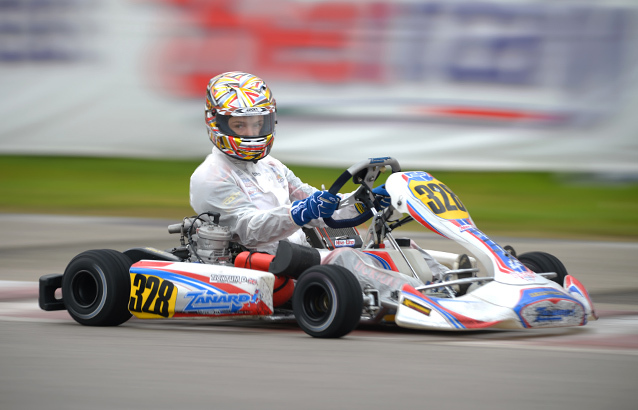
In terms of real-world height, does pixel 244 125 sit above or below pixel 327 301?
above

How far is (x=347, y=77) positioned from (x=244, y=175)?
21.3 feet

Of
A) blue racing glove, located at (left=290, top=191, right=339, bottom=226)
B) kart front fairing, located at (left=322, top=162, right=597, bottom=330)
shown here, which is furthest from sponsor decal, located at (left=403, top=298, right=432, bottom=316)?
blue racing glove, located at (left=290, top=191, right=339, bottom=226)

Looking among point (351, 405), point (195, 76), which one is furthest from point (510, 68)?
point (351, 405)

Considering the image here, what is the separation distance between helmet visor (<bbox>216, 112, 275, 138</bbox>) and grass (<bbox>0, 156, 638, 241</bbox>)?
14.7 feet

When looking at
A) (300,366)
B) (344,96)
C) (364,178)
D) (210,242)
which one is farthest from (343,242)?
(344,96)

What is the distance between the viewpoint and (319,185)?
1140cm

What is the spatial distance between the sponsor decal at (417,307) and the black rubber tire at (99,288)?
1.51 metres

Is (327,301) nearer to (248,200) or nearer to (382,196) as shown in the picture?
(382,196)

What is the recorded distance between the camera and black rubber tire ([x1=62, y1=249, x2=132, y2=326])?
529 centimetres

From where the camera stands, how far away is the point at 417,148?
11.7m

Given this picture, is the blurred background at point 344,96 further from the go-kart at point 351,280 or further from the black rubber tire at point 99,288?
the black rubber tire at point 99,288

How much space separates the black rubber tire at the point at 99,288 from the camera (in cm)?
529

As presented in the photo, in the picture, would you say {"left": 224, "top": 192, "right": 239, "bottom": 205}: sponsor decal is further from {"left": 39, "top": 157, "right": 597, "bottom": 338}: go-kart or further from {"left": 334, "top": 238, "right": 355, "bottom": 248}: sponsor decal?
{"left": 334, "top": 238, "right": 355, "bottom": 248}: sponsor decal

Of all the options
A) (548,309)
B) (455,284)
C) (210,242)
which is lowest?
(548,309)
